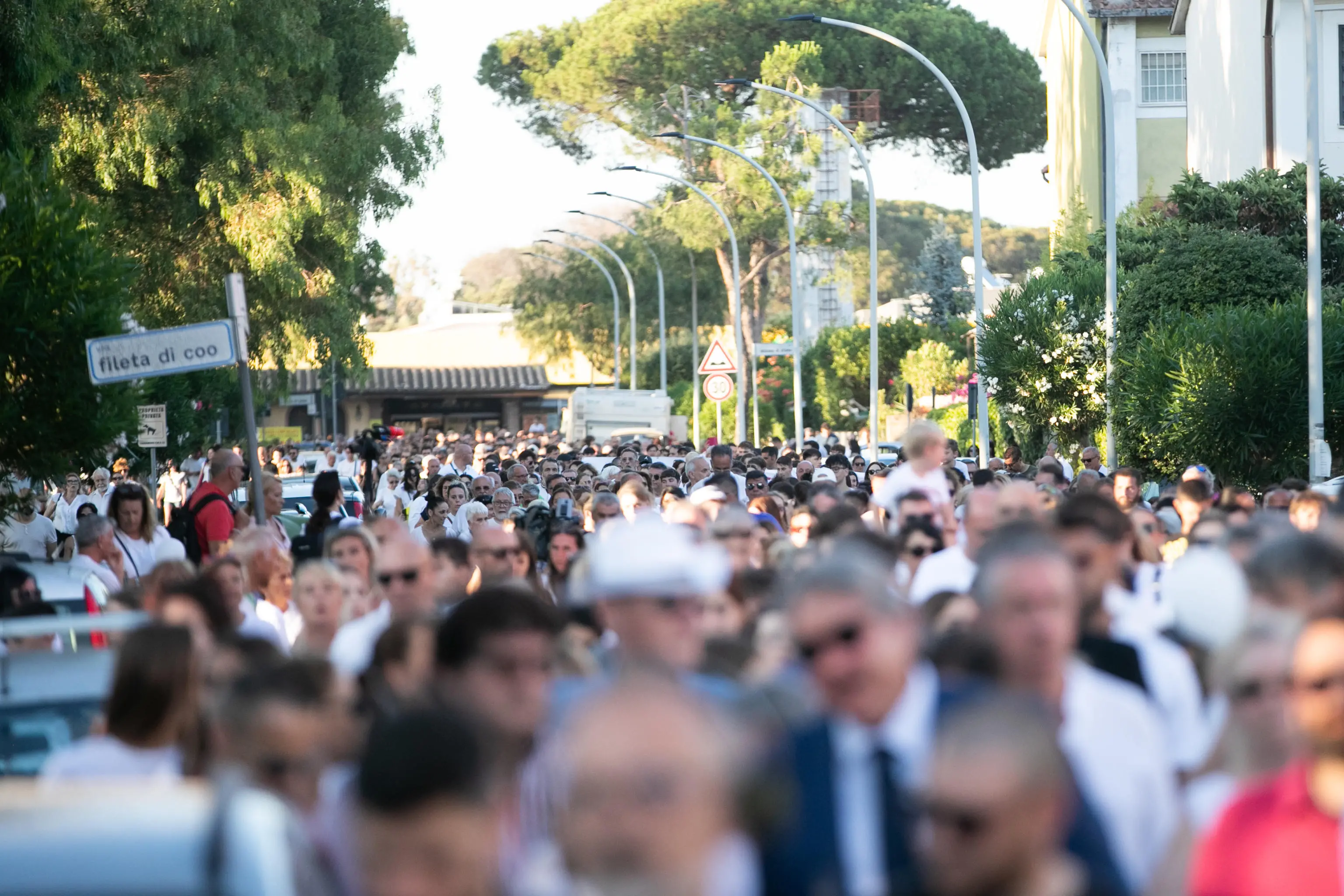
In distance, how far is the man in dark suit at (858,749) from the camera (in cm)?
378

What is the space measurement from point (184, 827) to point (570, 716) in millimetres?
755

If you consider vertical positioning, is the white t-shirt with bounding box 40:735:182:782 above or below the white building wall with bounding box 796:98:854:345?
below

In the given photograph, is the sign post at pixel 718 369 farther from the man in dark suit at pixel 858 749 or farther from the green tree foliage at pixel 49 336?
the man in dark suit at pixel 858 749

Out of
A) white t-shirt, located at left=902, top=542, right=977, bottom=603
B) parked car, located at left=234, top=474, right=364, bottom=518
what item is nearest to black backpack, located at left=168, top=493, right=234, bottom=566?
parked car, located at left=234, top=474, right=364, bottom=518

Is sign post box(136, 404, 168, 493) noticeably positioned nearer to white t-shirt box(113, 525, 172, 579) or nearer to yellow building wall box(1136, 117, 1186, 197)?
white t-shirt box(113, 525, 172, 579)

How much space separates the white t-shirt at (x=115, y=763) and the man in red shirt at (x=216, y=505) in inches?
326

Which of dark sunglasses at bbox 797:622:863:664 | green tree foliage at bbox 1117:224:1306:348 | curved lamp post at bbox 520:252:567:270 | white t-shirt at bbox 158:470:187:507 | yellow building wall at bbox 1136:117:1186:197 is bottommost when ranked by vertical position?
white t-shirt at bbox 158:470:187:507

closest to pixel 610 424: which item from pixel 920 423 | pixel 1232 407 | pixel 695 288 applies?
pixel 695 288

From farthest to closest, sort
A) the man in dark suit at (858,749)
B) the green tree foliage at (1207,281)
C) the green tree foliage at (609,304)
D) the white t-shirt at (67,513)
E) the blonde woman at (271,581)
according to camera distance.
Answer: the green tree foliage at (609,304)
the green tree foliage at (1207,281)
the white t-shirt at (67,513)
the blonde woman at (271,581)
the man in dark suit at (858,749)

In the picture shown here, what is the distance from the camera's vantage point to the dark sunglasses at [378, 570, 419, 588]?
690 cm

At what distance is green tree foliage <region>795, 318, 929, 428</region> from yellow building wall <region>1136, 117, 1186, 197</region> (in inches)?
457

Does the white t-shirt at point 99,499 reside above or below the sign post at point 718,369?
below

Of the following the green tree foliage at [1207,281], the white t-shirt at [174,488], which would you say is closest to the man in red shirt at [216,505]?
the white t-shirt at [174,488]

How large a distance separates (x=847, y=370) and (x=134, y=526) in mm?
51809
